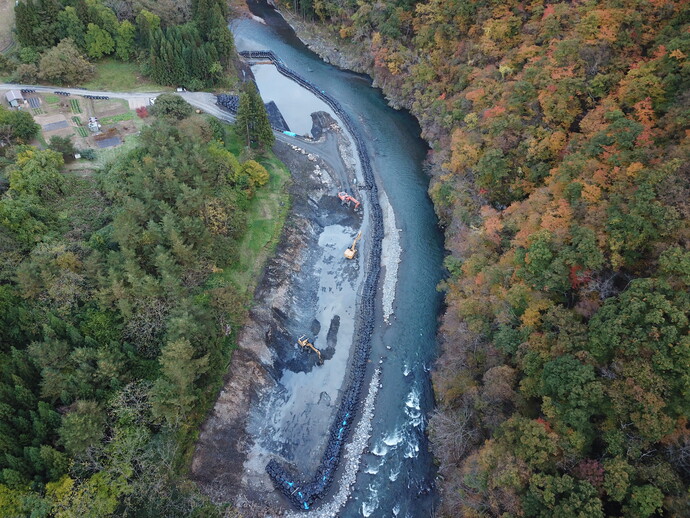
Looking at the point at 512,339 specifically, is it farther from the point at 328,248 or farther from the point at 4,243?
the point at 4,243

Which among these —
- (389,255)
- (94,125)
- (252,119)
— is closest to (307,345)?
(389,255)

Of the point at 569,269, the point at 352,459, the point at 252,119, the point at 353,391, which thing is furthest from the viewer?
the point at 252,119

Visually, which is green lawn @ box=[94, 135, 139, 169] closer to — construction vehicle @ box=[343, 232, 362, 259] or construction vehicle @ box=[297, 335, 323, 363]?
construction vehicle @ box=[343, 232, 362, 259]

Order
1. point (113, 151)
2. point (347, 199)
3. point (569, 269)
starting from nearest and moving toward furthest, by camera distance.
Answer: point (569, 269)
point (113, 151)
point (347, 199)

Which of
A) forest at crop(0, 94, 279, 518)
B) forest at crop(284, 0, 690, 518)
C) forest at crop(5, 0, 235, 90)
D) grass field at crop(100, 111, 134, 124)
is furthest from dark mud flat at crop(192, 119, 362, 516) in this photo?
forest at crop(5, 0, 235, 90)

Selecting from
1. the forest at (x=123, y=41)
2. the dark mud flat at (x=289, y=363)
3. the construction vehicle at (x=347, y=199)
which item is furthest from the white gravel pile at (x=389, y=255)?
the forest at (x=123, y=41)

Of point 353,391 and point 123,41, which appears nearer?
point 353,391

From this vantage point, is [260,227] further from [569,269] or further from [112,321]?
[569,269]
